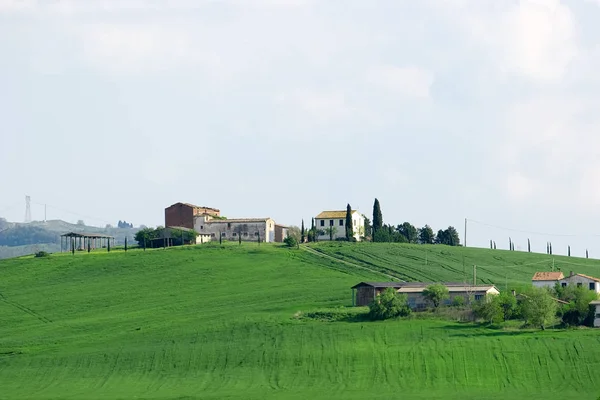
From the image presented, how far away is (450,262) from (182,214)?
42690mm

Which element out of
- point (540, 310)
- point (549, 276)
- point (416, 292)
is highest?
point (549, 276)

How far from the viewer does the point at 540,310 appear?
95438 mm

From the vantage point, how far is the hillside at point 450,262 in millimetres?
130125

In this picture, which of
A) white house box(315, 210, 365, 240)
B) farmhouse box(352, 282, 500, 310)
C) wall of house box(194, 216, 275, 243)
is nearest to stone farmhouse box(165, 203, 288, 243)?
wall of house box(194, 216, 275, 243)

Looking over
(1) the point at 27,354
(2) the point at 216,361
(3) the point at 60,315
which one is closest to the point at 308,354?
(2) the point at 216,361

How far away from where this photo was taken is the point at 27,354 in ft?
320

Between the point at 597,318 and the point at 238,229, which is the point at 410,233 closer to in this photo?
the point at 238,229

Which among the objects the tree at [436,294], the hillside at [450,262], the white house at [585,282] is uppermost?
the hillside at [450,262]

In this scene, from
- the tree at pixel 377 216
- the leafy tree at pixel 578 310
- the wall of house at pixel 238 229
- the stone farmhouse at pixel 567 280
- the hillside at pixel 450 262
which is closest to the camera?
the leafy tree at pixel 578 310

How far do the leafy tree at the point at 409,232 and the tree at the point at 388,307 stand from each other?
2661 inches

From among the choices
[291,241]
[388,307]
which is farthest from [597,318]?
[291,241]

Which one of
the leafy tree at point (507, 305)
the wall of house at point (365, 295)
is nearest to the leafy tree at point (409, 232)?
the wall of house at point (365, 295)

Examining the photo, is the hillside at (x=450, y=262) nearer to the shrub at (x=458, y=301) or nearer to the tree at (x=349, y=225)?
the tree at (x=349, y=225)

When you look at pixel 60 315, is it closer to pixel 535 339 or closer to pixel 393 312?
pixel 393 312
